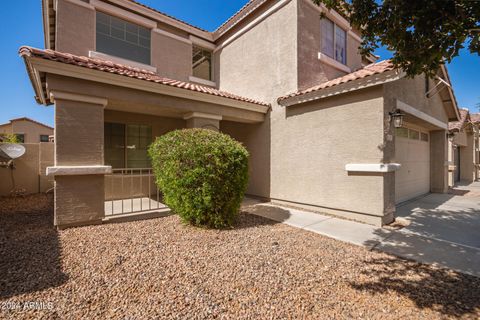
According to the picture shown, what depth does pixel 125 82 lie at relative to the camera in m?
5.46

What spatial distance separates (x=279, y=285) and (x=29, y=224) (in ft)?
20.4

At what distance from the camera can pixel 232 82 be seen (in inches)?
408

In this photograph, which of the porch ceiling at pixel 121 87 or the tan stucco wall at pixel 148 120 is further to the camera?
→ the tan stucco wall at pixel 148 120

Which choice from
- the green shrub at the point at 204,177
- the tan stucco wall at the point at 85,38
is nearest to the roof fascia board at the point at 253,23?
the tan stucco wall at the point at 85,38

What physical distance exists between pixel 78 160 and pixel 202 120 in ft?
11.4

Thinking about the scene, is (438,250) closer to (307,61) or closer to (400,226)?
(400,226)

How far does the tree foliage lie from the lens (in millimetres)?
3131

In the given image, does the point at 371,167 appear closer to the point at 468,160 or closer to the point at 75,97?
the point at 75,97

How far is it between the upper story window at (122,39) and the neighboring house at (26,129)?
3099cm

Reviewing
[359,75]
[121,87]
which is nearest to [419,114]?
[359,75]

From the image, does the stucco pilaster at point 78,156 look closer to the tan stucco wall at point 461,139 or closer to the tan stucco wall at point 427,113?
the tan stucco wall at point 427,113

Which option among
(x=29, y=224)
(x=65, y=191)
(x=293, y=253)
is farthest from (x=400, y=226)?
(x=29, y=224)

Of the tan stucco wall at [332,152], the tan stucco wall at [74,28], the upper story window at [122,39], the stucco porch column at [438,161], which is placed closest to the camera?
the tan stucco wall at [332,152]

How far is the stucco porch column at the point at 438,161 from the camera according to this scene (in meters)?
10.4
